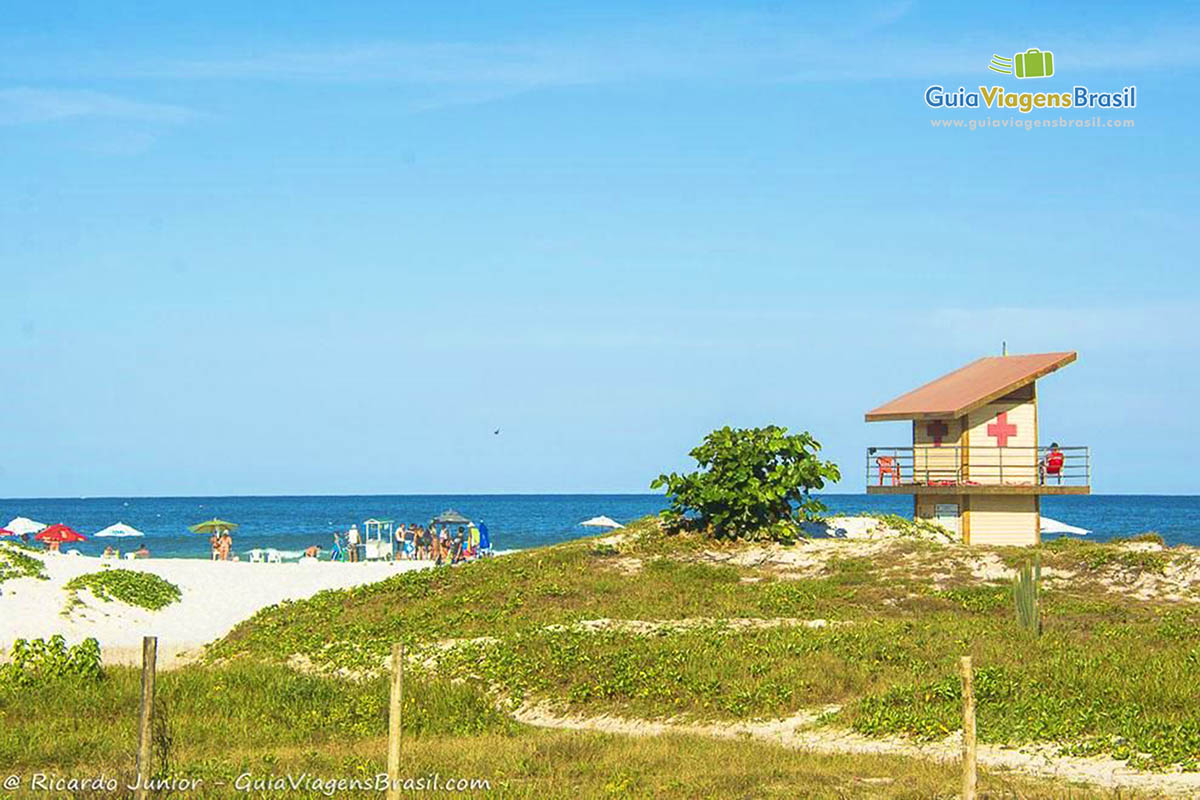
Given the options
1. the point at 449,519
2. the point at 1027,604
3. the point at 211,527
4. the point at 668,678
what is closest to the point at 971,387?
the point at 1027,604

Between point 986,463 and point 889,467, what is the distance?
3.18 meters

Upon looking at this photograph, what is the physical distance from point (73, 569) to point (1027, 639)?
103 ft

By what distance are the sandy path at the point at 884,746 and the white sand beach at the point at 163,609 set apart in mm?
12825

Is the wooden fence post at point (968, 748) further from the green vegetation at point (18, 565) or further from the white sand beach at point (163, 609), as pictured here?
the green vegetation at point (18, 565)

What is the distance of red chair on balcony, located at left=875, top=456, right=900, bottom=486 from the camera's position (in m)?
44.3

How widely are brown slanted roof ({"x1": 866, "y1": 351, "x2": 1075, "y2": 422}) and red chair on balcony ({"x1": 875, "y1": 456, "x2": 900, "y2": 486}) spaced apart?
1451 mm

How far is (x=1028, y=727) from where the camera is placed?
1898 cm

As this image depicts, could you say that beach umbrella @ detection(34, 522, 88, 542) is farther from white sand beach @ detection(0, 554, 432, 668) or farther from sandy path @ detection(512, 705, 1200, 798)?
sandy path @ detection(512, 705, 1200, 798)

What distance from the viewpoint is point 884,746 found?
62.5ft

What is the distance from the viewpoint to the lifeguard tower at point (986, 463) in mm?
42781

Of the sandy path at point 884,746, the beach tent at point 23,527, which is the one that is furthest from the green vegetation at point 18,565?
the beach tent at point 23,527

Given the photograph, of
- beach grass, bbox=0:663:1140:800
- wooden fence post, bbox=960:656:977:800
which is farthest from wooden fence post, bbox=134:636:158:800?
wooden fence post, bbox=960:656:977:800

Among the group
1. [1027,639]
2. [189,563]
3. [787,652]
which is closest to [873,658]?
[787,652]

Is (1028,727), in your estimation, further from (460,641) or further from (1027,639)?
(460,641)
